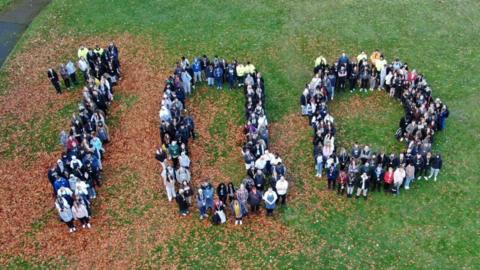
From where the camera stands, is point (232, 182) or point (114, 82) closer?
point (232, 182)

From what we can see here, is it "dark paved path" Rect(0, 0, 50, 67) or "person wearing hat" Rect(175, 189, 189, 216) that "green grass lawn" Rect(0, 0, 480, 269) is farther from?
"person wearing hat" Rect(175, 189, 189, 216)

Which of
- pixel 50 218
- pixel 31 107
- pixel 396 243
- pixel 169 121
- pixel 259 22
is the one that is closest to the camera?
pixel 396 243

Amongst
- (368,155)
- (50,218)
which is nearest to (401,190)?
(368,155)

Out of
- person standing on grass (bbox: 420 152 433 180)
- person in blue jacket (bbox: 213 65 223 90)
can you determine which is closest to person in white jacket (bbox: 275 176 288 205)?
person standing on grass (bbox: 420 152 433 180)

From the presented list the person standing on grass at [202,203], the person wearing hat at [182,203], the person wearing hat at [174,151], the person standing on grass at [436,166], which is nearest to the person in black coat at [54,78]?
the person wearing hat at [174,151]

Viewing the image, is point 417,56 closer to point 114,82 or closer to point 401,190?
point 401,190

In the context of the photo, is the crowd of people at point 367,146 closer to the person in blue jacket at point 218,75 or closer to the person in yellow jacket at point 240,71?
the person in yellow jacket at point 240,71
